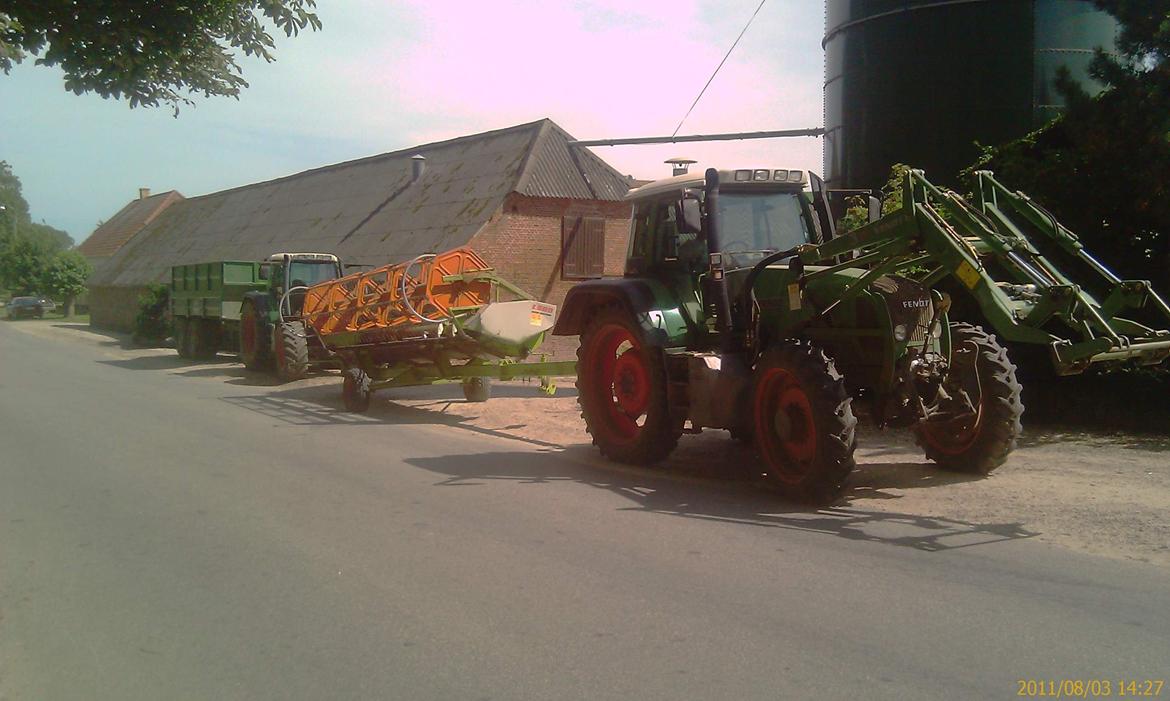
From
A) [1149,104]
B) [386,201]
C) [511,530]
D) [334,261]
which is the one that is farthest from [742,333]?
[386,201]

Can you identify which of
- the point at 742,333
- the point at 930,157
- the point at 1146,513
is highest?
the point at 930,157

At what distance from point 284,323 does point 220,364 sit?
6615mm

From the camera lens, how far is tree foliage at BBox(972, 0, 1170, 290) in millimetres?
10055

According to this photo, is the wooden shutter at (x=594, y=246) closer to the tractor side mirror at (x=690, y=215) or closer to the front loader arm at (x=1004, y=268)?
the tractor side mirror at (x=690, y=215)

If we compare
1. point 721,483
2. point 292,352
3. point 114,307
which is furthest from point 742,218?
point 114,307

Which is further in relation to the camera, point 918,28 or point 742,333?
point 918,28

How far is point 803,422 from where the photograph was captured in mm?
7594

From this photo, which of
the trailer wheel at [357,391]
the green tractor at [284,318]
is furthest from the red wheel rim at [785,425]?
the green tractor at [284,318]

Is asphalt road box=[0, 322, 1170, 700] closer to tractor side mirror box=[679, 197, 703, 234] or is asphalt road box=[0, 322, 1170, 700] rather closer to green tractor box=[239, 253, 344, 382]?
tractor side mirror box=[679, 197, 703, 234]

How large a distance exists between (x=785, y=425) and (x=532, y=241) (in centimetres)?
1596

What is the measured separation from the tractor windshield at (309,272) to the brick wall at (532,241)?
329cm

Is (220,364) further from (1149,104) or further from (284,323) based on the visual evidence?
(1149,104)

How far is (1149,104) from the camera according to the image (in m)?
10.1

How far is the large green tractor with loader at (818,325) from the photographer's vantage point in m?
6.97
